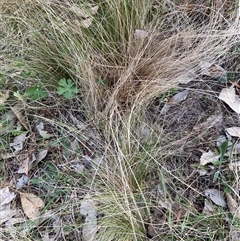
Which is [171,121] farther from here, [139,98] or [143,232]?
[143,232]

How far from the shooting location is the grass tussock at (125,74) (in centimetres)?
154

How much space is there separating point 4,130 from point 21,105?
13 cm

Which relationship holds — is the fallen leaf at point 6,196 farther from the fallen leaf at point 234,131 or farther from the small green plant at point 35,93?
the fallen leaf at point 234,131

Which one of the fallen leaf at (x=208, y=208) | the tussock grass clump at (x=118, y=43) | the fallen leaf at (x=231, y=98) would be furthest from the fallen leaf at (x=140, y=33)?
the fallen leaf at (x=208, y=208)

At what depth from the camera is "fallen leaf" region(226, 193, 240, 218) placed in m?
1.48

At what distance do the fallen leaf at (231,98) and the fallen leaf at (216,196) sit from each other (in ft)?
1.11

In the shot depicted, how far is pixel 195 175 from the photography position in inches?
62.9

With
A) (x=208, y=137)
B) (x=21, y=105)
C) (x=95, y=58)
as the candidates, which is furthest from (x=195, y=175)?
(x=21, y=105)

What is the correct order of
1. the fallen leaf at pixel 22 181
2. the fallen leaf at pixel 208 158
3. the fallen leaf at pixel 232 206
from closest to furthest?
1. the fallen leaf at pixel 232 206
2. the fallen leaf at pixel 208 158
3. the fallen leaf at pixel 22 181

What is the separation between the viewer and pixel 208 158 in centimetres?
160

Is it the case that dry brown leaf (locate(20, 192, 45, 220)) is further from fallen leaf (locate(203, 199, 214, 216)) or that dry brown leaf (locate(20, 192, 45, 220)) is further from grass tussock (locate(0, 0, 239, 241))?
fallen leaf (locate(203, 199, 214, 216))

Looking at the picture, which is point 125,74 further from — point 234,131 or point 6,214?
point 6,214

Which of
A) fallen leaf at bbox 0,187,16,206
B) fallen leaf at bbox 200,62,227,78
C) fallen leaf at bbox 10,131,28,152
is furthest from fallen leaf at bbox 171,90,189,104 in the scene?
fallen leaf at bbox 0,187,16,206

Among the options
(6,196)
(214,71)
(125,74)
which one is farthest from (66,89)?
(214,71)
